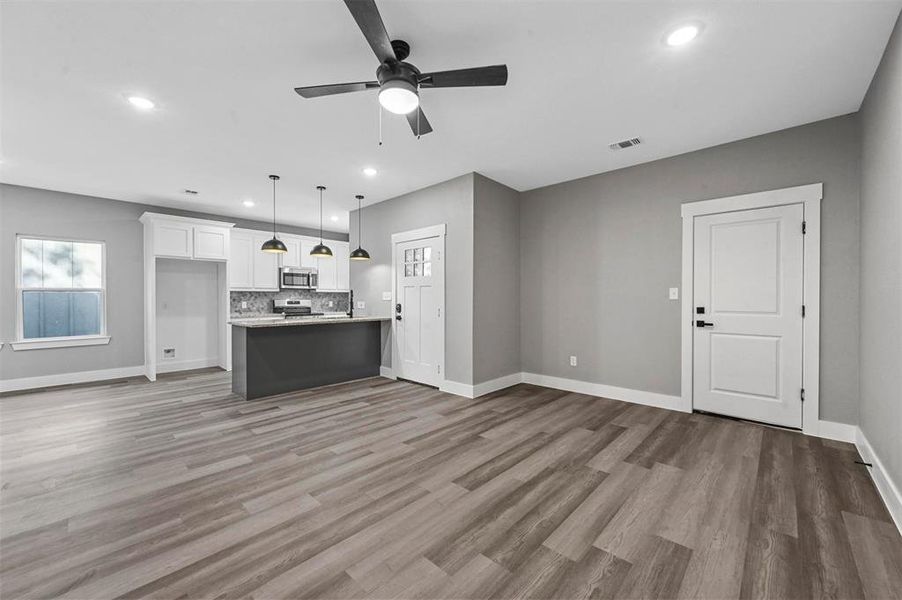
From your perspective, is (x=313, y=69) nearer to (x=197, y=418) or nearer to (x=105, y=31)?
(x=105, y=31)

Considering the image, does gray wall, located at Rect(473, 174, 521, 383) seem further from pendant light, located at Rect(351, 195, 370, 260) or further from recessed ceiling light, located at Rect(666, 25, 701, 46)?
recessed ceiling light, located at Rect(666, 25, 701, 46)

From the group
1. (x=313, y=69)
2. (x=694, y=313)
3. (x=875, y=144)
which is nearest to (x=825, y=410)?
(x=694, y=313)

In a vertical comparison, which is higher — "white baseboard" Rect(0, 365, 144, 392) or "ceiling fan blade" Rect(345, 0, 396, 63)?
"ceiling fan blade" Rect(345, 0, 396, 63)

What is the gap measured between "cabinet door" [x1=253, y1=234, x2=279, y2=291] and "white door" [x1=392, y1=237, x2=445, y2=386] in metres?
3.07

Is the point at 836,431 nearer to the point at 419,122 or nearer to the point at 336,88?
the point at 419,122

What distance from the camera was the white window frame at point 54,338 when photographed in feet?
16.4

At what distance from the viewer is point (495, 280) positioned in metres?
4.93

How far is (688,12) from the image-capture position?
2021 mm

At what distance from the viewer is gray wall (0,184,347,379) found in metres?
4.96

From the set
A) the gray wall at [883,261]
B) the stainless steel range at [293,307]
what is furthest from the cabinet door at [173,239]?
the gray wall at [883,261]

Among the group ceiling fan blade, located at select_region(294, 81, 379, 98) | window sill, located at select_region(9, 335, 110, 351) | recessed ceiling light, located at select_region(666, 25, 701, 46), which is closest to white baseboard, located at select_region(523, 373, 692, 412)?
recessed ceiling light, located at select_region(666, 25, 701, 46)

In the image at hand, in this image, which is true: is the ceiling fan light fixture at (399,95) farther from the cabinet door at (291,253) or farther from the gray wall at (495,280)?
the cabinet door at (291,253)

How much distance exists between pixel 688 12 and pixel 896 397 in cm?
245

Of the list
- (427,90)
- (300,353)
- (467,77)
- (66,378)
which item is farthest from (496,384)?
(66,378)
